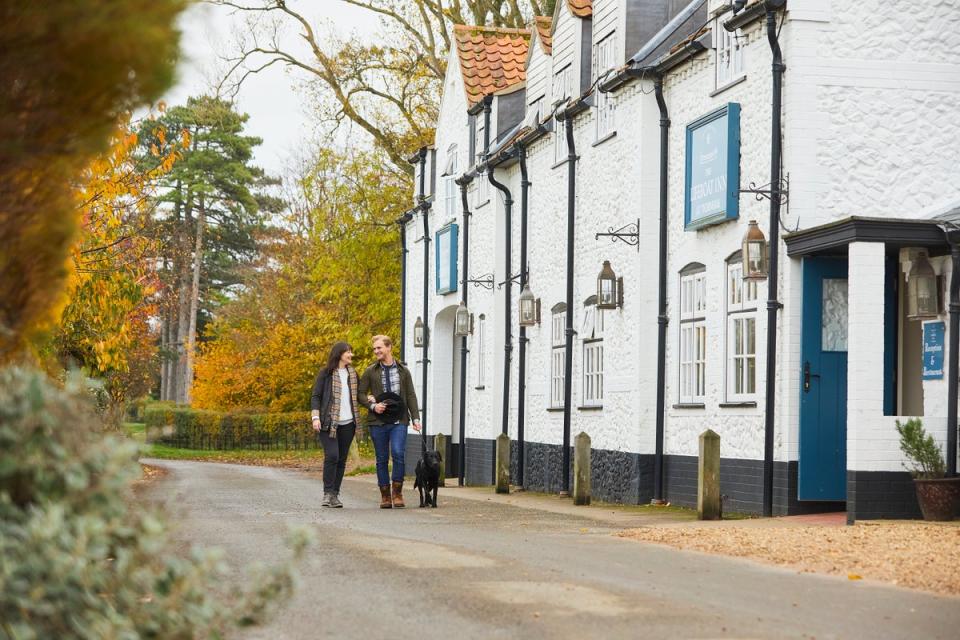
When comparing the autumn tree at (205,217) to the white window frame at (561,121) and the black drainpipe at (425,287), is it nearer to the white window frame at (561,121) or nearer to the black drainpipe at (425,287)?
the black drainpipe at (425,287)

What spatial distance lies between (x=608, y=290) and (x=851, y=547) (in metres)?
9.38

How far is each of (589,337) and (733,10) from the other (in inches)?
269

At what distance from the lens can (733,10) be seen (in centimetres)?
1686

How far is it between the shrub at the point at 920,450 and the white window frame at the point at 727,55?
4.97 meters

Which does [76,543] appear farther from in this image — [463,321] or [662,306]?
[463,321]

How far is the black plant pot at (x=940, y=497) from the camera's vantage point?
13688mm

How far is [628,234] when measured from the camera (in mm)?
19844

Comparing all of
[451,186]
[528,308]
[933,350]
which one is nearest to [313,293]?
[451,186]

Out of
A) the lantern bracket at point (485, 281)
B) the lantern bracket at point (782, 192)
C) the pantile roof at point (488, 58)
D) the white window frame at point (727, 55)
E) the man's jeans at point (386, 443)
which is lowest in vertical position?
the man's jeans at point (386, 443)

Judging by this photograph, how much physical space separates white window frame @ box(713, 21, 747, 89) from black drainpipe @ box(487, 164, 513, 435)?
9.46 m

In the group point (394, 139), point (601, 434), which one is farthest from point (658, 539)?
point (394, 139)

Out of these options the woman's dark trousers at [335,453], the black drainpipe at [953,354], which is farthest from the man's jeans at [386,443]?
the black drainpipe at [953,354]

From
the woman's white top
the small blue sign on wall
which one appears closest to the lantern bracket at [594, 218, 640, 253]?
the woman's white top

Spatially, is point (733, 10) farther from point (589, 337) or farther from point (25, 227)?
point (25, 227)
